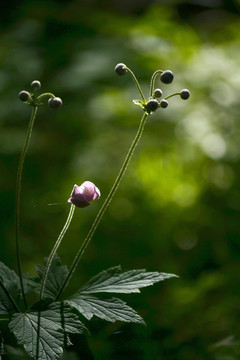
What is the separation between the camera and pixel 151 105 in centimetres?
130

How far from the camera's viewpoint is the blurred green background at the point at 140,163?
2428 millimetres

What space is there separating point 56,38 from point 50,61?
0.53m

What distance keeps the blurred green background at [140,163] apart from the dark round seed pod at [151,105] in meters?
0.85

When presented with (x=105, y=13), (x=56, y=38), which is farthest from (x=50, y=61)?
(x=105, y=13)

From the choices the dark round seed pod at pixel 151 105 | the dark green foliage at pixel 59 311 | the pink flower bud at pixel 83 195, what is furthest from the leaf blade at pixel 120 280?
the dark round seed pod at pixel 151 105

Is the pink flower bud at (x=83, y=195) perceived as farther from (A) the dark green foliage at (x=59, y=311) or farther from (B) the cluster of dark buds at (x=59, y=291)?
(A) the dark green foliage at (x=59, y=311)

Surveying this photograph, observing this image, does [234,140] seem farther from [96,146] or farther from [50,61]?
[50,61]

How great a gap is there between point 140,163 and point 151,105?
2.15m

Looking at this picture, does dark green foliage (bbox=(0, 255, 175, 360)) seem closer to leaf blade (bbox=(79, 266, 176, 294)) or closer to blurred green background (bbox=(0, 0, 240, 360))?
leaf blade (bbox=(79, 266, 176, 294))

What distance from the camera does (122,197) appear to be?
324 cm

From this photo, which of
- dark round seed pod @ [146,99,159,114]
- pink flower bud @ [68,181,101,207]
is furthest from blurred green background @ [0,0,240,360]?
dark round seed pod @ [146,99,159,114]

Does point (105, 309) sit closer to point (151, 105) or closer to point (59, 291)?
point (59, 291)

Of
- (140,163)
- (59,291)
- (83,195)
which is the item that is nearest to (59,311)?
(59,291)

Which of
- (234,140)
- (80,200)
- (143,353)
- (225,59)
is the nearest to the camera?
(80,200)
